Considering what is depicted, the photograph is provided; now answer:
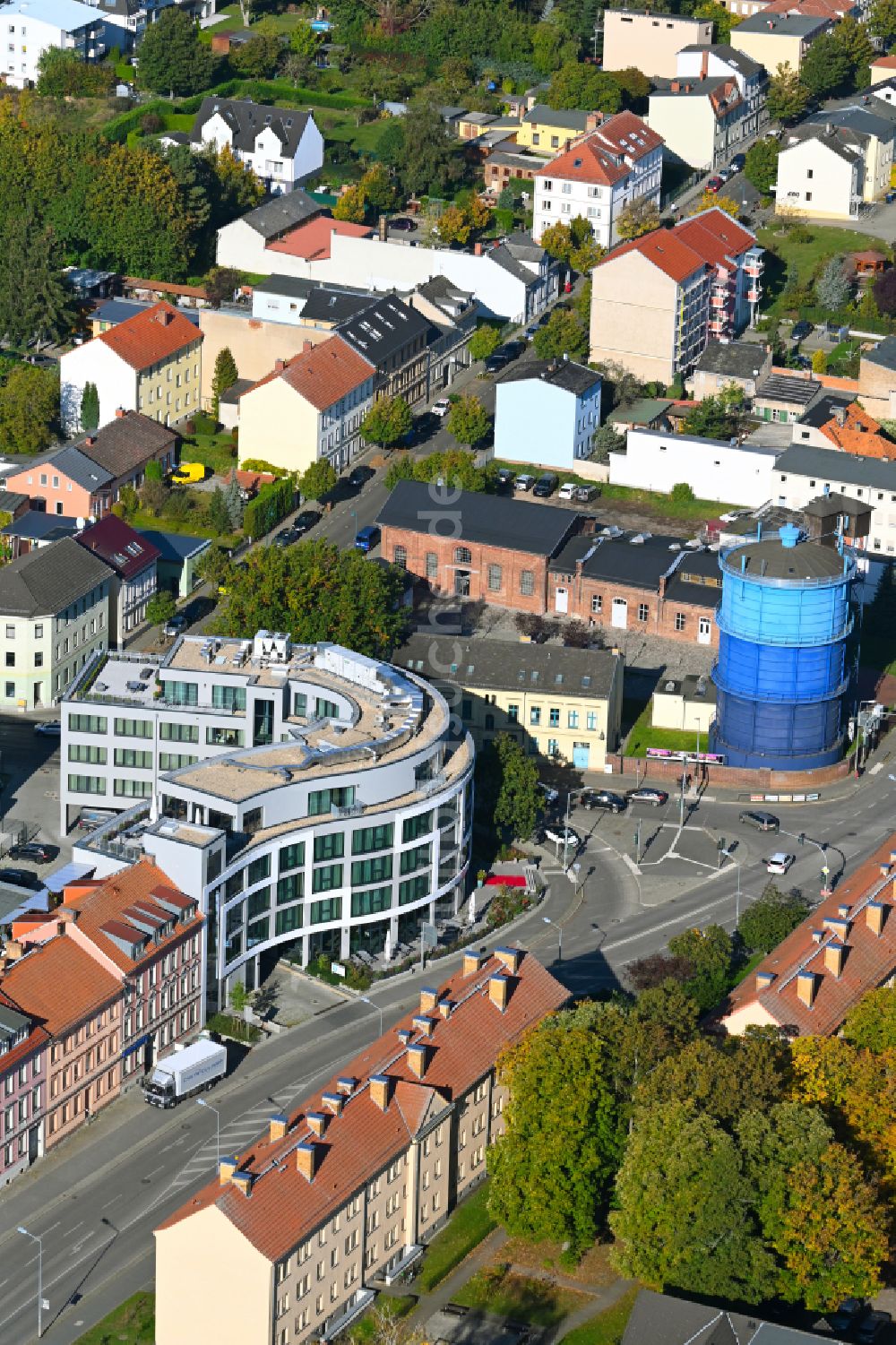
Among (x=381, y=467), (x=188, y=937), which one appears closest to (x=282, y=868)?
(x=188, y=937)

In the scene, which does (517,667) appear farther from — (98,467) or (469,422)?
(98,467)

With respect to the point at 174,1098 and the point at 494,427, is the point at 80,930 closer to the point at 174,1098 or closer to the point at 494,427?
the point at 174,1098

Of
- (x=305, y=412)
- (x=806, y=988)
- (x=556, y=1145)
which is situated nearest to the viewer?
(x=556, y=1145)

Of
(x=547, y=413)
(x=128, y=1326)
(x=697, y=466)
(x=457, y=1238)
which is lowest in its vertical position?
(x=128, y=1326)

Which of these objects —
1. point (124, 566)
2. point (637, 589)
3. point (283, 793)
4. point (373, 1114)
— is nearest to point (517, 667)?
point (637, 589)

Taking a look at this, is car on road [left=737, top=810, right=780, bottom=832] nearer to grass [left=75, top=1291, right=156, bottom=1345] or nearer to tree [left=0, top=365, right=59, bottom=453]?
grass [left=75, top=1291, right=156, bottom=1345]

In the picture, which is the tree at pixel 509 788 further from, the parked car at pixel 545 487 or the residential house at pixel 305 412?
the residential house at pixel 305 412
